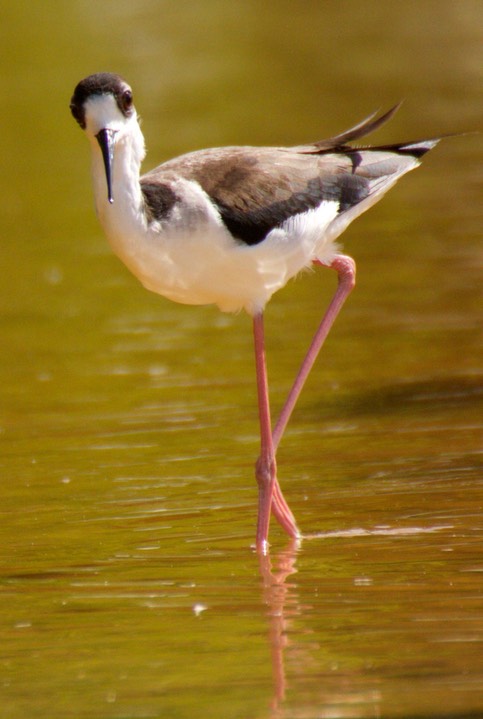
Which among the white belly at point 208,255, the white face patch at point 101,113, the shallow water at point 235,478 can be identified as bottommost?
the shallow water at point 235,478

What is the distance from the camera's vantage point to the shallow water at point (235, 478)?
4.86 metres

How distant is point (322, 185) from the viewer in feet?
22.2

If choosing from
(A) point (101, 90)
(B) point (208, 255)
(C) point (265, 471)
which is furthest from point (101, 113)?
(C) point (265, 471)

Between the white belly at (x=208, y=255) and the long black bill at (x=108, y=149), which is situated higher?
the long black bill at (x=108, y=149)

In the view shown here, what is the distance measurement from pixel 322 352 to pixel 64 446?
6.59 ft

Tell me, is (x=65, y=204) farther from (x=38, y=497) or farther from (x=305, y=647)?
(x=305, y=647)

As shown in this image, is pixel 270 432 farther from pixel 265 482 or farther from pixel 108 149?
pixel 108 149

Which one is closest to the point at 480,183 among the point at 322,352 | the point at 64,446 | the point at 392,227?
the point at 392,227

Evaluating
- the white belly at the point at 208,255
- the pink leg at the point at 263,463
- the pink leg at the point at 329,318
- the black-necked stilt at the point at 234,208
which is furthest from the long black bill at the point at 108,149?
→ the pink leg at the point at 329,318

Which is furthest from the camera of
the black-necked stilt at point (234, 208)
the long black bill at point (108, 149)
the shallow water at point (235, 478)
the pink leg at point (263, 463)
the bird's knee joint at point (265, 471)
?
the bird's knee joint at point (265, 471)

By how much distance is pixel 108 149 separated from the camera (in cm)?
574

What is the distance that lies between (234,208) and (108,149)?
2.18 ft

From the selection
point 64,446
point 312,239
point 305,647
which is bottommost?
point 64,446

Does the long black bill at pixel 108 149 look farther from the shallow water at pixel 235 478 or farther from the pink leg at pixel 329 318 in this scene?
the pink leg at pixel 329 318
